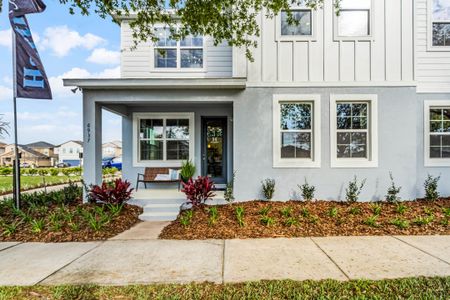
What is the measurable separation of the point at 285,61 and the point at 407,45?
3.25 meters

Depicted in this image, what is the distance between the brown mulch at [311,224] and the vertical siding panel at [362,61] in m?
3.38

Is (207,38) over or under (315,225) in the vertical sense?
over

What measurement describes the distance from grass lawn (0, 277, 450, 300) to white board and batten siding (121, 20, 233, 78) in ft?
24.4

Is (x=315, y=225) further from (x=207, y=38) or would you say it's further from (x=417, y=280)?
(x=207, y=38)

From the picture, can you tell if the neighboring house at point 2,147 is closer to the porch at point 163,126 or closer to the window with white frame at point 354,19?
the porch at point 163,126

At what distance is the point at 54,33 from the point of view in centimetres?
1180

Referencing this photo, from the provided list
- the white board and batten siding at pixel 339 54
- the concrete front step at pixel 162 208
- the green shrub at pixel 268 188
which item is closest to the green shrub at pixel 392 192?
the white board and batten siding at pixel 339 54

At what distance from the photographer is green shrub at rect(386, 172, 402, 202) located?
712cm

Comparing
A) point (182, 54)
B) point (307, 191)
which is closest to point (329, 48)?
point (307, 191)

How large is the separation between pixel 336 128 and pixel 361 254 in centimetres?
398

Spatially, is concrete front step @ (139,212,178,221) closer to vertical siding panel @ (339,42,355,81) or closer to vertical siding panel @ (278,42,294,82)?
vertical siding panel @ (278,42,294,82)

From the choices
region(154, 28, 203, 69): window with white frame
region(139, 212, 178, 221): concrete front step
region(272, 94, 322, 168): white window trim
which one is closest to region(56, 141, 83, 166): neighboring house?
region(154, 28, 203, 69): window with white frame

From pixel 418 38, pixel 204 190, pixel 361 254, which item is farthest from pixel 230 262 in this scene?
pixel 418 38

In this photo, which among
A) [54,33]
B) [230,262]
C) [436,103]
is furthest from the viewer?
[54,33]
